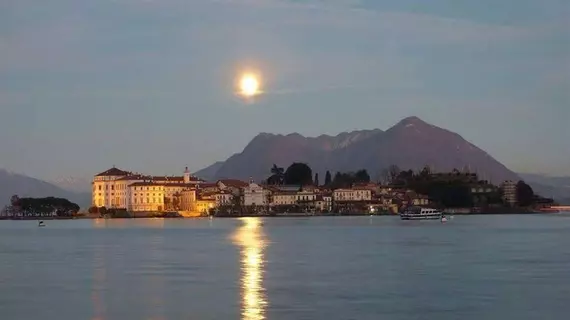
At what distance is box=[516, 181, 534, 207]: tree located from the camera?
18025 centimetres

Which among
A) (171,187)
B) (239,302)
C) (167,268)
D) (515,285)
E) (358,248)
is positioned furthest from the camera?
(171,187)

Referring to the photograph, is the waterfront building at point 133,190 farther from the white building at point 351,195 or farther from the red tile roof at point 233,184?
the white building at point 351,195

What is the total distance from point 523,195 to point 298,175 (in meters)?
46.2


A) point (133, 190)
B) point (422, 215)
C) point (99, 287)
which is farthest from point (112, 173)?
point (99, 287)

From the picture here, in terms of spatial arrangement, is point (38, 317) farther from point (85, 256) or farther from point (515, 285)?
point (85, 256)

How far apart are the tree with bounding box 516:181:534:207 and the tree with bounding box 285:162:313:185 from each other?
4269 centimetres

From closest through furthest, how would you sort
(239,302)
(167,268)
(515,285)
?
(239,302), (515,285), (167,268)

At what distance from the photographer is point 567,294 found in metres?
20.2

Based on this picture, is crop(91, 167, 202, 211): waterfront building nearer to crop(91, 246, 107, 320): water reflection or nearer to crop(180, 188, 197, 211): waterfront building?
crop(180, 188, 197, 211): waterfront building

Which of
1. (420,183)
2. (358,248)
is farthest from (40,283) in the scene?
(420,183)

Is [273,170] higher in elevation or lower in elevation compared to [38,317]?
higher

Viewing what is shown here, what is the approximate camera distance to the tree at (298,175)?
548 ft

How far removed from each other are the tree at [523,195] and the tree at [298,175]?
140 ft

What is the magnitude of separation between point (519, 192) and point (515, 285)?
16407 cm
